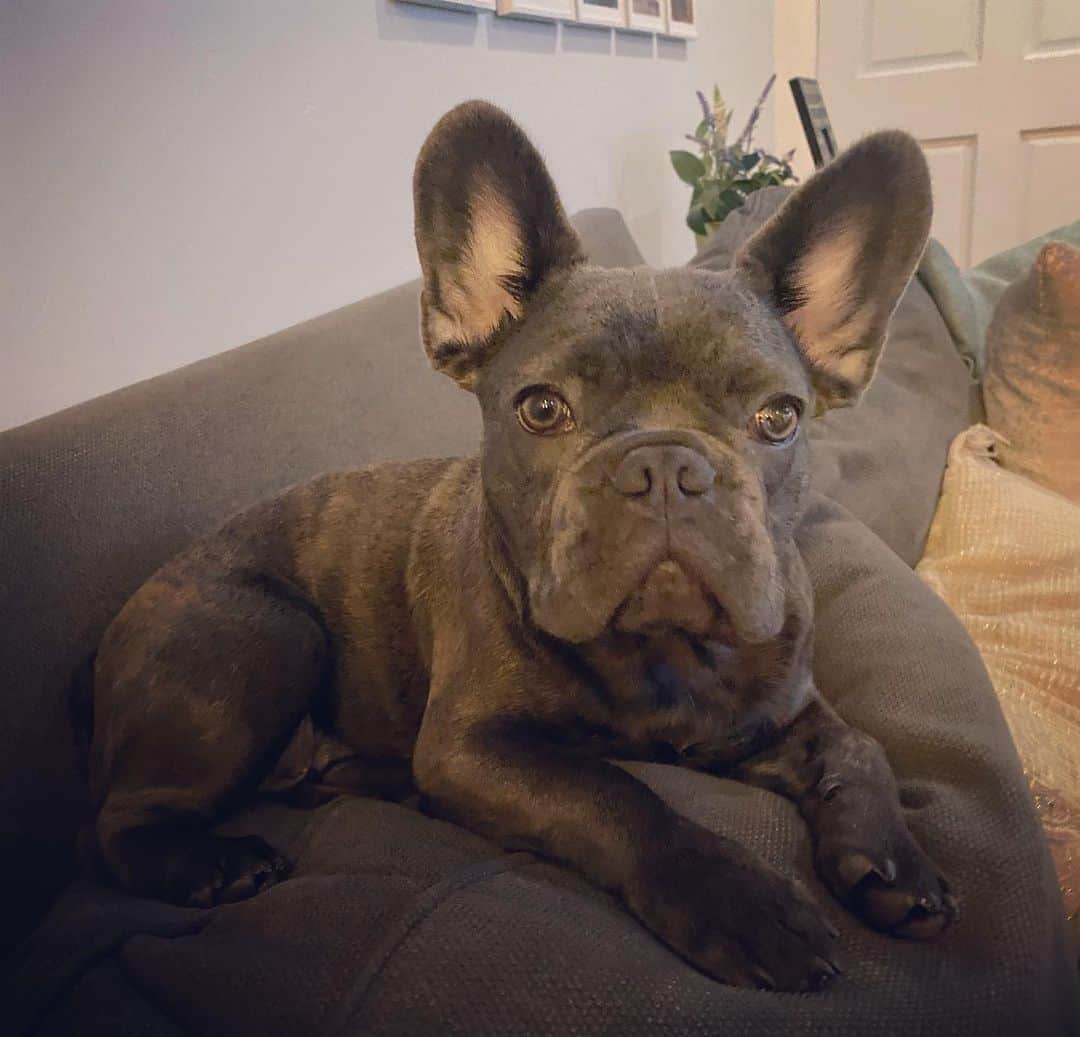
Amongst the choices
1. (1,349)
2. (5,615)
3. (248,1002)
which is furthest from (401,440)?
(248,1002)

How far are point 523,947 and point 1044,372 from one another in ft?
7.53

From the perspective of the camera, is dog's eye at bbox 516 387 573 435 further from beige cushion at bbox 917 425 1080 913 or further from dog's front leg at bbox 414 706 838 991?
beige cushion at bbox 917 425 1080 913

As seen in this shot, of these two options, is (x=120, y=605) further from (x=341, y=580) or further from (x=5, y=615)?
(x=341, y=580)

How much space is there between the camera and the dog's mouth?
1.13 m

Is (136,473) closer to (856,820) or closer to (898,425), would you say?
(856,820)

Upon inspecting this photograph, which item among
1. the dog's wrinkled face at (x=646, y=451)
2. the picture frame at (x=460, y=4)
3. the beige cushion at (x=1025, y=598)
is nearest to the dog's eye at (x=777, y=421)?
the dog's wrinkled face at (x=646, y=451)

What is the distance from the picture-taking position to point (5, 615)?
1.35m

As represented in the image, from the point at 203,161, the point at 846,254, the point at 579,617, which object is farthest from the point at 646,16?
the point at 579,617

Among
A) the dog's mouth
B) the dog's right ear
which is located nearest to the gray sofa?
the dog's mouth

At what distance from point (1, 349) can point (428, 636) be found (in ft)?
3.27

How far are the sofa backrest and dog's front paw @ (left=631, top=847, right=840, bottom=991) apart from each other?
941 millimetres

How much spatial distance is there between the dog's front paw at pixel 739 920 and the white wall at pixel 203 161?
60.0 inches

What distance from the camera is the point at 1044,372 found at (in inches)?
99.8

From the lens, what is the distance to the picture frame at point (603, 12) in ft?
10.8
